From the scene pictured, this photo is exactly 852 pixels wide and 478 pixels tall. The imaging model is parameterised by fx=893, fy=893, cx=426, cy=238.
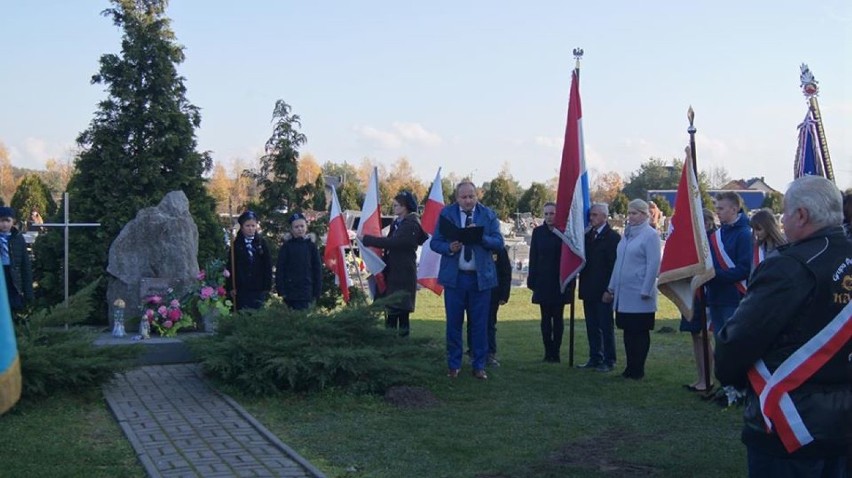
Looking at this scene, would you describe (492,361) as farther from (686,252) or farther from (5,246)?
(5,246)

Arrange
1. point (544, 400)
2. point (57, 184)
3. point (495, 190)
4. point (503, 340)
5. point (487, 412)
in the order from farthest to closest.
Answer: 1. point (57, 184)
2. point (495, 190)
3. point (503, 340)
4. point (544, 400)
5. point (487, 412)

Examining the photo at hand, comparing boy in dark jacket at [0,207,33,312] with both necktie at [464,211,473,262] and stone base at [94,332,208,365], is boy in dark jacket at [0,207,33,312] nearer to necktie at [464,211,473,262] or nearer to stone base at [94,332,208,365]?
stone base at [94,332,208,365]

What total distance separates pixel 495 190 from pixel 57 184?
171ft

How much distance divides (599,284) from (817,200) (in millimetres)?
6579

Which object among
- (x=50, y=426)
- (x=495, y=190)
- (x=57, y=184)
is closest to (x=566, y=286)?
(x=50, y=426)

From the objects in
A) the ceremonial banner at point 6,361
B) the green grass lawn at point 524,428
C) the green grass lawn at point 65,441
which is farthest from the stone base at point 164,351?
the ceremonial banner at point 6,361

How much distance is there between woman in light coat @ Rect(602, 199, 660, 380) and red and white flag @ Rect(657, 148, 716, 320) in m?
0.36

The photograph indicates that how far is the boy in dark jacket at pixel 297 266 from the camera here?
1035 centimetres

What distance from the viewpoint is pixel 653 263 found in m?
9.43

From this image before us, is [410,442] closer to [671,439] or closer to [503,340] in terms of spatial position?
[671,439]

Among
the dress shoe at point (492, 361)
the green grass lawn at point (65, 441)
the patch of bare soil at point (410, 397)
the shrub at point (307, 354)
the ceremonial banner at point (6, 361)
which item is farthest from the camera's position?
the dress shoe at point (492, 361)

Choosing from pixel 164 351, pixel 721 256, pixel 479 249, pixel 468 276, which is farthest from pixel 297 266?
pixel 721 256

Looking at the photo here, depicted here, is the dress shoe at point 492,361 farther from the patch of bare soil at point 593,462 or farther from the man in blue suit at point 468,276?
the patch of bare soil at point 593,462

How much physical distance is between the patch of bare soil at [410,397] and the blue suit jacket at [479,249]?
4.74 ft
